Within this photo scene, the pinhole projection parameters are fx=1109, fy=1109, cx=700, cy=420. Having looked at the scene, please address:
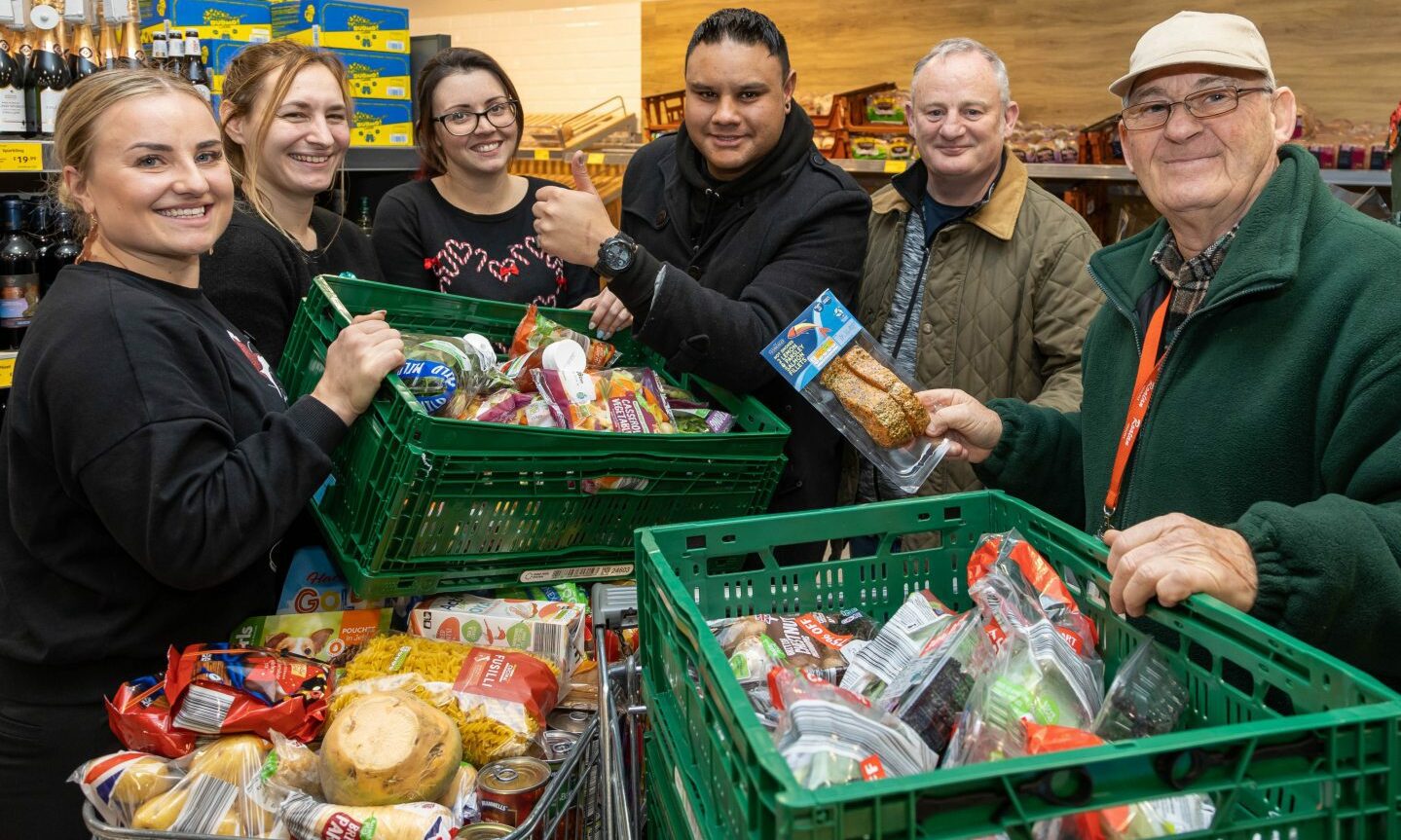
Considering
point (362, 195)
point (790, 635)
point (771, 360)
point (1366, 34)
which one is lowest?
point (790, 635)

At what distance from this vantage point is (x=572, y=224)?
2.13m

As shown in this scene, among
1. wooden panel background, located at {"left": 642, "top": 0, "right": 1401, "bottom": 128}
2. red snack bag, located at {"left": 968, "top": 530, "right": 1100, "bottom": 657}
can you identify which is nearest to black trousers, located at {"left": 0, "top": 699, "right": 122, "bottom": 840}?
red snack bag, located at {"left": 968, "top": 530, "right": 1100, "bottom": 657}

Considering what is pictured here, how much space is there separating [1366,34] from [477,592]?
449 centimetres

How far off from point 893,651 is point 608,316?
114 centimetres

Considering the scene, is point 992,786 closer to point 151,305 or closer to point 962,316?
point 151,305

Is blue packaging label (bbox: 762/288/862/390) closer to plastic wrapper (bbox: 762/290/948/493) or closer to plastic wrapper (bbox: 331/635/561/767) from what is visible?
plastic wrapper (bbox: 762/290/948/493)

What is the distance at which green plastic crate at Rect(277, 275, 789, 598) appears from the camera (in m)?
1.64

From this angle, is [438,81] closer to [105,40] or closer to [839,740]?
[105,40]

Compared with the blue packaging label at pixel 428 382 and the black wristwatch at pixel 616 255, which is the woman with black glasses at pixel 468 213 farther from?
the blue packaging label at pixel 428 382

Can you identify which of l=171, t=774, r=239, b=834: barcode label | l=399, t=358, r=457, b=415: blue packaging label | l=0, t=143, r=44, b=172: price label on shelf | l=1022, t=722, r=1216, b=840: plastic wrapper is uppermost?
l=0, t=143, r=44, b=172: price label on shelf

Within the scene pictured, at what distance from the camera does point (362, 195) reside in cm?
457

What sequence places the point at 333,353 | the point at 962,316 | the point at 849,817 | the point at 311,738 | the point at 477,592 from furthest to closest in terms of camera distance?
the point at 962,316, the point at 477,592, the point at 333,353, the point at 311,738, the point at 849,817

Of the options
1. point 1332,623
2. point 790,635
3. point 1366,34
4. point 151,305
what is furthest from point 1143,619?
point 1366,34

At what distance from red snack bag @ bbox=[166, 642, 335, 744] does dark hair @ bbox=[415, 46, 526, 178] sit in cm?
179
